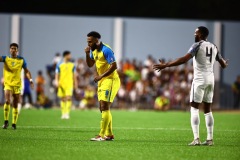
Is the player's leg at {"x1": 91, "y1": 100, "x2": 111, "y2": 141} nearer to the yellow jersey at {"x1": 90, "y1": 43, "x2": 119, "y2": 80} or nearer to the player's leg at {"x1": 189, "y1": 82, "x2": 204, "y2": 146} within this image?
the yellow jersey at {"x1": 90, "y1": 43, "x2": 119, "y2": 80}

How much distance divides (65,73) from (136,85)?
42.7 feet

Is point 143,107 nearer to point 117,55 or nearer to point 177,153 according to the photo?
point 117,55

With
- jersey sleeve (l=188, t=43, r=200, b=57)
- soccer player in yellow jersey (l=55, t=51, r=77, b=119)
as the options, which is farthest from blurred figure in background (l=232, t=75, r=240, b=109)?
jersey sleeve (l=188, t=43, r=200, b=57)

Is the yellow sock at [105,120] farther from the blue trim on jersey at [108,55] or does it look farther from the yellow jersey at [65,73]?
the yellow jersey at [65,73]

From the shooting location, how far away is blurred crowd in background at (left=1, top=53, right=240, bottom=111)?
3506 centimetres

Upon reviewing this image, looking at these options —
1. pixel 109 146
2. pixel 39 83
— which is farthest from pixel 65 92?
pixel 39 83

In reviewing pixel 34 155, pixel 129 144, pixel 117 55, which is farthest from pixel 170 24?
pixel 34 155

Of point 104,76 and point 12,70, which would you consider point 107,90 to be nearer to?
point 104,76

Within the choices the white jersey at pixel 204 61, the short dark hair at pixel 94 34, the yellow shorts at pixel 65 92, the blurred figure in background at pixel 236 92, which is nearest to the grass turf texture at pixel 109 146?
the white jersey at pixel 204 61

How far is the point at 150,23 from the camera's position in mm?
39938

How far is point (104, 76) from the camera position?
1345 centimetres

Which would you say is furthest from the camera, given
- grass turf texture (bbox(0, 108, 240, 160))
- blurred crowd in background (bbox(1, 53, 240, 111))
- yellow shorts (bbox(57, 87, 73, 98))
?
blurred crowd in background (bbox(1, 53, 240, 111))

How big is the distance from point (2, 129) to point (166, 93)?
20.1m

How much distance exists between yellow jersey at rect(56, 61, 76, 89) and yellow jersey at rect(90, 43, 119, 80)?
9467mm
